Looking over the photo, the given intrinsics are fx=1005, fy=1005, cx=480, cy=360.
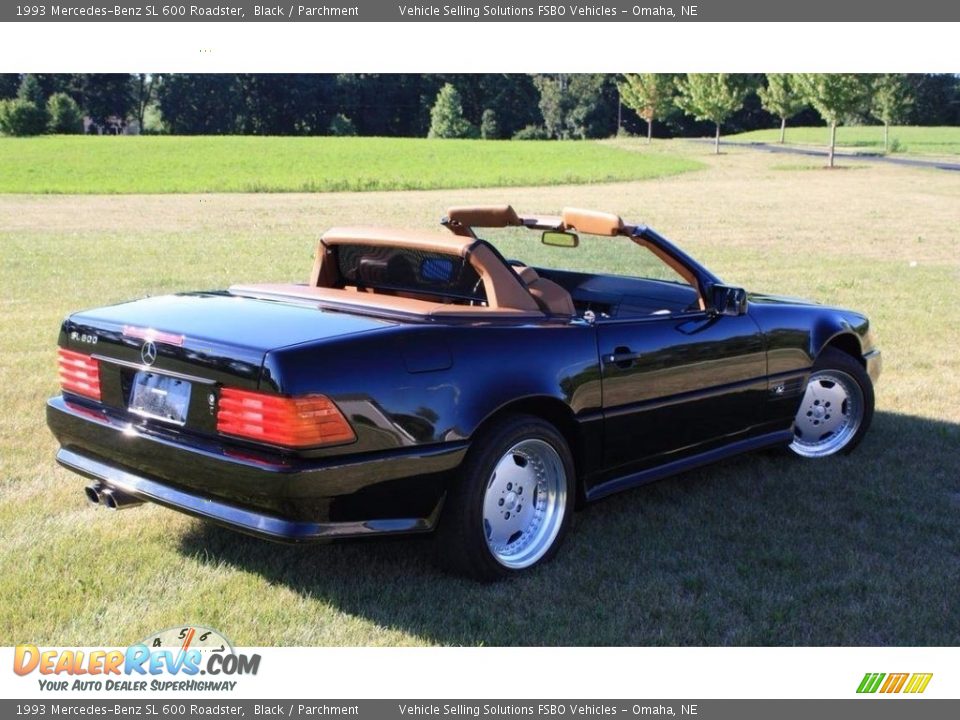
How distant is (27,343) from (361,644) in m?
5.86

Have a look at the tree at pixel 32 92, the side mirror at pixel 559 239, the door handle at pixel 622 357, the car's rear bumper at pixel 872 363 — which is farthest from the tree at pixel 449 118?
the door handle at pixel 622 357

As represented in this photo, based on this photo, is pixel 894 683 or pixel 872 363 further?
pixel 872 363

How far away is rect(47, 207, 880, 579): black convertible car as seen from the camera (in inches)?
131

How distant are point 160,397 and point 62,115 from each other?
6243 centimetres

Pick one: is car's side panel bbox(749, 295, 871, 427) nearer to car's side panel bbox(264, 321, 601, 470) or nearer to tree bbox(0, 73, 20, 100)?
car's side panel bbox(264, 321, 601, 470)

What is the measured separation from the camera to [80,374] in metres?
3.96

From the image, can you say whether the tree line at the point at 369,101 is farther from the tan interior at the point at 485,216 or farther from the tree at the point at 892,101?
the tan interior at the point at 485,216

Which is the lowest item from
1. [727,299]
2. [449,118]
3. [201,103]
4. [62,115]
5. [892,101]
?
[727,299]

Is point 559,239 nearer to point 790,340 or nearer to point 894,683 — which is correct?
point 790,340

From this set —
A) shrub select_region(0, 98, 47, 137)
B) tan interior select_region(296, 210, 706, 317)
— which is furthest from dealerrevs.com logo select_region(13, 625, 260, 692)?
shrub select_region(0, 98, 47, 137)

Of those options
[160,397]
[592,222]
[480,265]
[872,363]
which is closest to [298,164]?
[872,363]

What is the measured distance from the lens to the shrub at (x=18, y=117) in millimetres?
57188

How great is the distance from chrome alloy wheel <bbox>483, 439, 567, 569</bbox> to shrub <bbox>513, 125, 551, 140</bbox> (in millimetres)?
67464

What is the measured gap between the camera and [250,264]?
14.0 metres
